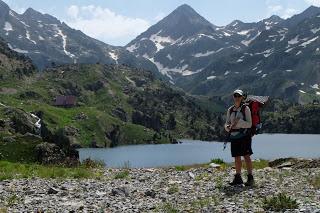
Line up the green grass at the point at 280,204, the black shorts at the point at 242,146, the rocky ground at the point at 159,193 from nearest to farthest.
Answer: the green grass at the point at 280,204
the rocky ground at the point at 159,193
the black shorts at the point at 242,146

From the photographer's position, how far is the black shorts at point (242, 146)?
2016 centimetres

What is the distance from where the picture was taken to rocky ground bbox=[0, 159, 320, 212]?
15320 mm

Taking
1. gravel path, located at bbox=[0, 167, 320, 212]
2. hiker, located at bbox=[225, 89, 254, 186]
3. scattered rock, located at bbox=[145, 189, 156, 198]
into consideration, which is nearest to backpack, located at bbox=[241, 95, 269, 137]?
hiker, located at bbox=[225, 89, 254, 186]

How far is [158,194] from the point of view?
18.7 meters

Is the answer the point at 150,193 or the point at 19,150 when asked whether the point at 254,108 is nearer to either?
the point at 150,193

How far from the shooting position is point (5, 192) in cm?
1897

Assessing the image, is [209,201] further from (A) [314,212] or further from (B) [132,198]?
(A) [314,212]

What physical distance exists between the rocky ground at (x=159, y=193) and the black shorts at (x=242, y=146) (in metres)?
1.46

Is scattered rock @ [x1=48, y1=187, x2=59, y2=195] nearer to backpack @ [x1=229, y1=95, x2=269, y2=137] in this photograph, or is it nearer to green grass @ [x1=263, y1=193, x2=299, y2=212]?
backpack @ [x1=229, y1=95, x2=269, y2=137]

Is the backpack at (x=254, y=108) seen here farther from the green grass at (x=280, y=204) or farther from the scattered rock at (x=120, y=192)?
the scattered rock at (x=120, y=192)

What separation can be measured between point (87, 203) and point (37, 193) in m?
3.45

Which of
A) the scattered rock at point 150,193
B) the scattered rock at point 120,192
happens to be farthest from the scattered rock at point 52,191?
the scattered rock at point 150,193

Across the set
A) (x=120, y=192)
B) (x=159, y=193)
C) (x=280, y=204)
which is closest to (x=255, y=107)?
(x=159, y=193)

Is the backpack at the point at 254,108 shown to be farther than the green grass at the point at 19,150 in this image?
No
